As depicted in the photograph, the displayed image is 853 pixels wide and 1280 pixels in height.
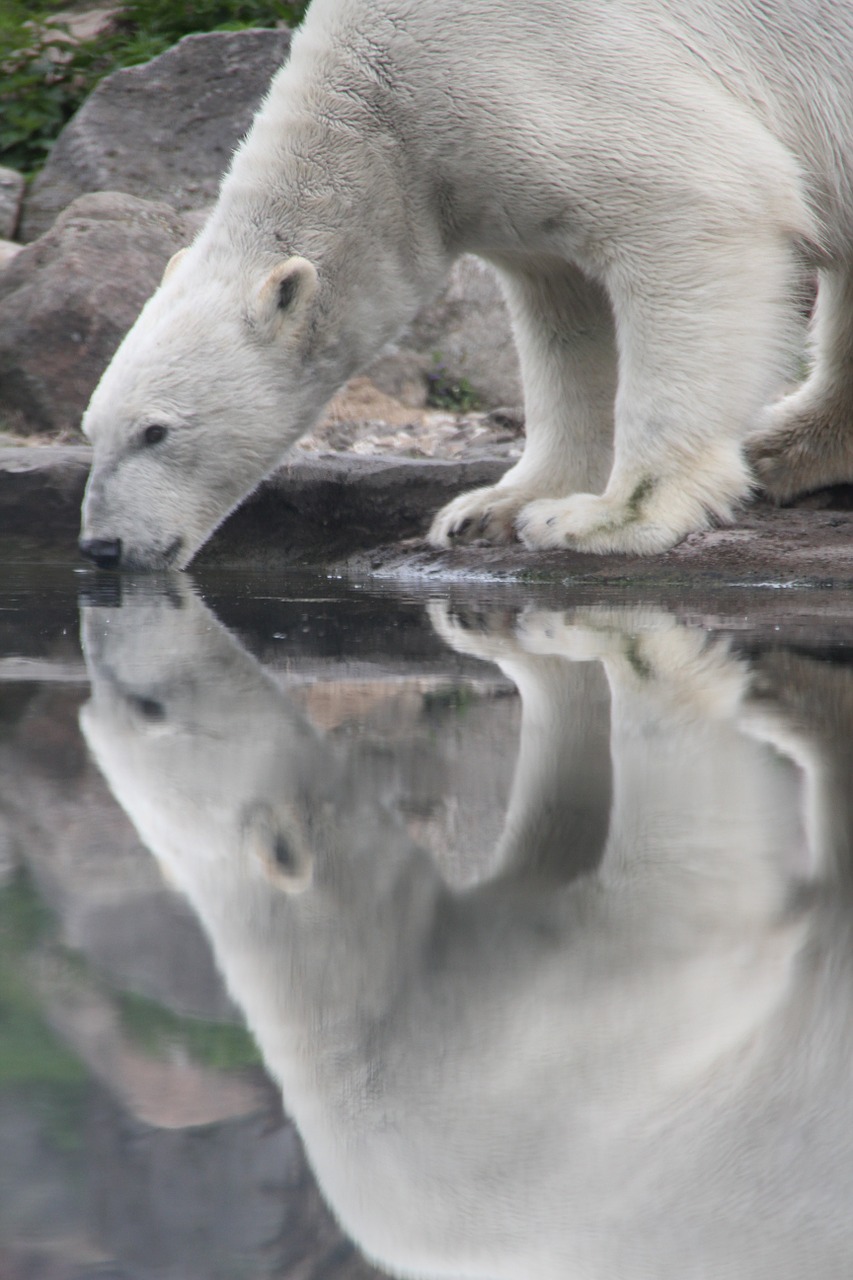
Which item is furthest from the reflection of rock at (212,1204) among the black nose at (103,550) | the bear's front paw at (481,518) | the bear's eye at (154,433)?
the bear's front paw at (481,518)

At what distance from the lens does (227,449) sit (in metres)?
3.77

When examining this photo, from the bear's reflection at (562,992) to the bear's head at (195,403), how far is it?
2064 millimetres

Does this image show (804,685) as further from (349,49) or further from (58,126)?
(58,126)

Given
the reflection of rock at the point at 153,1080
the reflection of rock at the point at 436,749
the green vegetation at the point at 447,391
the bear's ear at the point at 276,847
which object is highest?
the reflection of rock at the point at 153,1080

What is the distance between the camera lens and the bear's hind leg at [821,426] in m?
4.18

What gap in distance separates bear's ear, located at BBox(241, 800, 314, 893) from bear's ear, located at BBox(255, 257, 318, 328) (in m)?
2.29

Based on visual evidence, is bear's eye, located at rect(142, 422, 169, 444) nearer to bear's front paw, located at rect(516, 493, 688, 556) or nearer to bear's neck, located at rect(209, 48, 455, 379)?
bear's neck, located at rect(209, 48, 455, 379)

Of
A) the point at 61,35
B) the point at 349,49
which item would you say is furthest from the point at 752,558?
the point at 61,35

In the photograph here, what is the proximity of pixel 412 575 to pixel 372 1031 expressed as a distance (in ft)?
10.6

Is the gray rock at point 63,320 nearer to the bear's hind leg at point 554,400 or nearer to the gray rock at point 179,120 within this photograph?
the gray rock at point 179,120

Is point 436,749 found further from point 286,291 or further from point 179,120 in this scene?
point 179,120

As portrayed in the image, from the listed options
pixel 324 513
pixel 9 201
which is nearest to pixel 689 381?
pixel 324 513

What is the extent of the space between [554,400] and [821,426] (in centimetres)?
81

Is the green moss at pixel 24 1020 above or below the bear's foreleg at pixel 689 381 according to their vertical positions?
above
